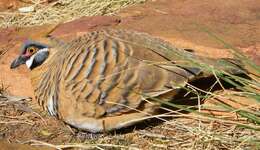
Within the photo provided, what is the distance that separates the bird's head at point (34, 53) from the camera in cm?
543

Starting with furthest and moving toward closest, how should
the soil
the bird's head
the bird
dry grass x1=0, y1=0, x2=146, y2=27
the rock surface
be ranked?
dry grass x1=0, y1=0, x2=146, y2=27
the rock surface
the bird's head
the soil
the bird

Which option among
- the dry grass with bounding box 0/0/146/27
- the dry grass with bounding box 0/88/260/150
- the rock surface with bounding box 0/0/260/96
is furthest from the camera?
the dry grass with bounding box 0/0/146/27

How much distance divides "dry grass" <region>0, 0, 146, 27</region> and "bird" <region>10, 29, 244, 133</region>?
267 cm

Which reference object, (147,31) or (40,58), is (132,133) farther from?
(147,31)

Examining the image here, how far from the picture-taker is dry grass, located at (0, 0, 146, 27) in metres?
7.80

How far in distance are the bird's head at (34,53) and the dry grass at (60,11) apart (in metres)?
2.15

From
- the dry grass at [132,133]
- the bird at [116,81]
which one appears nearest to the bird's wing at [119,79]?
the bird at [116,81]

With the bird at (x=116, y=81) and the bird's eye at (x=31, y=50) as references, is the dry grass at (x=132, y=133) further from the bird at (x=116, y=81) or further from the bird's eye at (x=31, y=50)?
the bird's eye at (x=31, y=50)

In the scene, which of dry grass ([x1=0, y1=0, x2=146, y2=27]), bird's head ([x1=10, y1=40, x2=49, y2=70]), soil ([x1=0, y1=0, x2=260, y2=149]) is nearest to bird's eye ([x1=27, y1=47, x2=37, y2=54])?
bird's head ([x1=10, y1=40, x2=49, y2=70])

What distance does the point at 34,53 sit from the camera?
546cm

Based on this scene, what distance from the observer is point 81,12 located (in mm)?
7961

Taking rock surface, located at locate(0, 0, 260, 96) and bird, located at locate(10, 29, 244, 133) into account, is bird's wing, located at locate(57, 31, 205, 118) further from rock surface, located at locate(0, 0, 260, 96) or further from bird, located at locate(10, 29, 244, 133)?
rock surface, located at locate(0, 0, 260, 96)

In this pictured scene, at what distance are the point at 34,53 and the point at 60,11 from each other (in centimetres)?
275

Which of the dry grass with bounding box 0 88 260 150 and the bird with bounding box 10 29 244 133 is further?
the bird with bounding box 10 29 244 133
